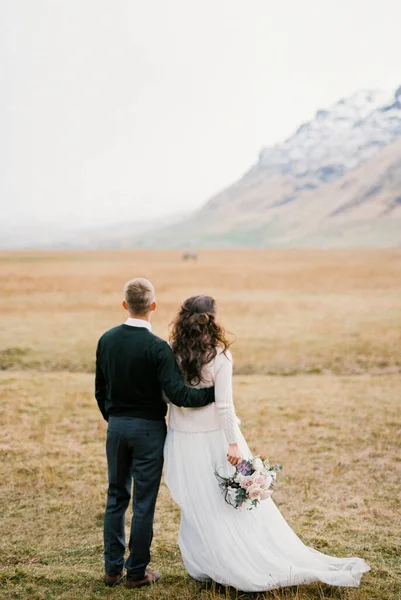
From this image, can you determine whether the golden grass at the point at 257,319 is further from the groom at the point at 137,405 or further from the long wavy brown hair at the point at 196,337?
the long wavy brown hair at the point at 196,337

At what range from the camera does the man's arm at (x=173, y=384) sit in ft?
15.8

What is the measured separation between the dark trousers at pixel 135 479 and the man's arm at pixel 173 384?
38cm

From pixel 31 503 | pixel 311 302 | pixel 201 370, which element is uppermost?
pixel 311 302

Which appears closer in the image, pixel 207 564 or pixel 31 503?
pixel 207 564

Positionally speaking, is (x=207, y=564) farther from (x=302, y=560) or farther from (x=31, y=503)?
(x=31, y=503)

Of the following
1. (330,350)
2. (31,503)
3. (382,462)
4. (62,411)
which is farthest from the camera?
(330,350)

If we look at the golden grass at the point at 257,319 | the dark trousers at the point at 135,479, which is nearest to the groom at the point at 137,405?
the dark trousers at the point at 135,479

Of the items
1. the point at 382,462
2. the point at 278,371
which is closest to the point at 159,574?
the point at 382,462

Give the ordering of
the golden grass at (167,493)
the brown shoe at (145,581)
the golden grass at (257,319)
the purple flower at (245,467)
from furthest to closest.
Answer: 1. the golden grass at (257,319)
2. the golden grass at (167,493)
3. the brown shoe at (145,581)
4. the purple flower at (245,467)

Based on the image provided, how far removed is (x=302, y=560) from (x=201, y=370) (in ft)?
5.47

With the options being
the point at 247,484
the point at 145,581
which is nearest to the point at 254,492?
the point at 247,484

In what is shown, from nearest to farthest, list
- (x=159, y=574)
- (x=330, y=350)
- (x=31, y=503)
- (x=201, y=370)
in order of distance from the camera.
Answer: (x=201, y=370), (x=159, y=574), (x=31, y=503), (x=330, y=350)

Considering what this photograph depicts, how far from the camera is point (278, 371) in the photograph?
17.9 m

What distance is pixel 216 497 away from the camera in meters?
5.01
